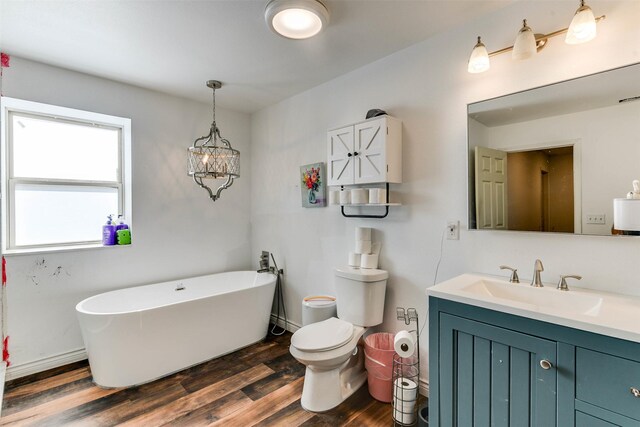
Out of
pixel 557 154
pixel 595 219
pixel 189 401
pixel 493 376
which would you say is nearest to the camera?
pixel 493 376

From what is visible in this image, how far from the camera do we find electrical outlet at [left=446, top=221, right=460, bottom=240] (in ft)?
6.29

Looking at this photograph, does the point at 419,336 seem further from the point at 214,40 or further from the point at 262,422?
the point at 214,40

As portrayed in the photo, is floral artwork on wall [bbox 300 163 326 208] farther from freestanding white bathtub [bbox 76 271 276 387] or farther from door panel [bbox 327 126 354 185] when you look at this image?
freestanding white bathtub [bbox 76 271 276 387]

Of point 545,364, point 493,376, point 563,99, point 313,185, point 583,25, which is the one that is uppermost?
point 583,25

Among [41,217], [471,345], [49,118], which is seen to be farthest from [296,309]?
[49,118]

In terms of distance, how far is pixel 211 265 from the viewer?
3387 millimetres

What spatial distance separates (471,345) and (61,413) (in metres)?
2.48


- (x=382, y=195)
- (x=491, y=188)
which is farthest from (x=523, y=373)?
(x=382, y=195)

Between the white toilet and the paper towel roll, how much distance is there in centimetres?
37

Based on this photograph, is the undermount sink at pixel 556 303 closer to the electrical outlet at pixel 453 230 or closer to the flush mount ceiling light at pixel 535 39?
the electrical outlet at pixel 453 230

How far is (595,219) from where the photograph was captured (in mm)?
1457

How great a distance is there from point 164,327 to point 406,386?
177cm

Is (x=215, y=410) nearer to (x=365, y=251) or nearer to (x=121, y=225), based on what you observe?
(x=365, y=251)

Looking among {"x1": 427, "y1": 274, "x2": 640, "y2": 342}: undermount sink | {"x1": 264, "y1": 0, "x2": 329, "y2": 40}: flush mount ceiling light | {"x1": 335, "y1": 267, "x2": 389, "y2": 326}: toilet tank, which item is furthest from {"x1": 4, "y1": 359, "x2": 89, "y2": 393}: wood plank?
{"x1": 264, "y1": 0, "x2": 329, "y2": 40}: flush mount ceiling light
